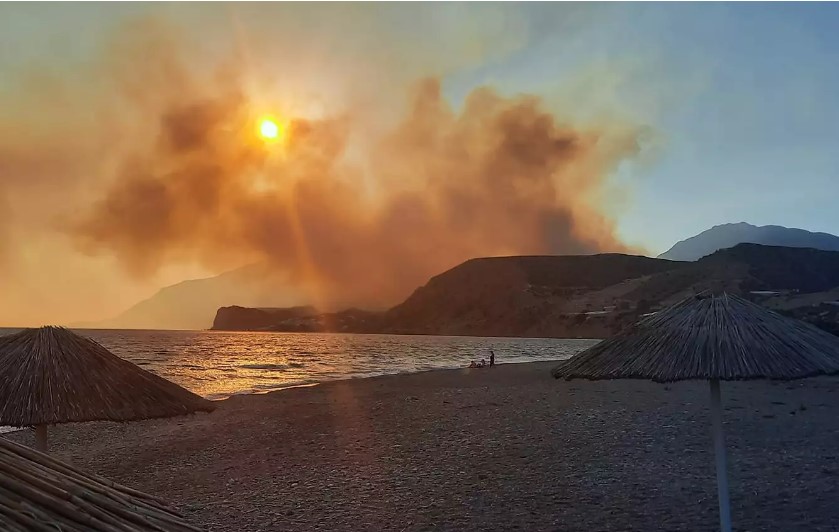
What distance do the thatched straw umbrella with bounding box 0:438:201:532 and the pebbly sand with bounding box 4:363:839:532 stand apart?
7.12 m

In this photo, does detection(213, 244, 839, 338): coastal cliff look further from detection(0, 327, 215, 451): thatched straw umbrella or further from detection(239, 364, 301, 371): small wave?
detection(0, 327, 215, 451): thatched straw umbrella

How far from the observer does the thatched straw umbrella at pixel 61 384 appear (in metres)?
6.76

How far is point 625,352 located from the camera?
21.5 ft

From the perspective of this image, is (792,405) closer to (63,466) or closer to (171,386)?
(171,386)

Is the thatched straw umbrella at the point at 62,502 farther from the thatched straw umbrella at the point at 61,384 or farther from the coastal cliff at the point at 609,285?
the coastal cliff at the point at 609,285

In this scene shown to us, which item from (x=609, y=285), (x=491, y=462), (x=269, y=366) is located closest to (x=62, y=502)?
(x=491, y=462)

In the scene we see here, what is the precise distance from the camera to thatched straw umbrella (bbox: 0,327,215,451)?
676 centimetres

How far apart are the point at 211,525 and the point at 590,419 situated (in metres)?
11.8

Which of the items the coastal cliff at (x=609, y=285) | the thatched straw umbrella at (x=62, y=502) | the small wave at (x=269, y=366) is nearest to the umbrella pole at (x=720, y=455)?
the thatched straw umbrella at (x=62, y=502)

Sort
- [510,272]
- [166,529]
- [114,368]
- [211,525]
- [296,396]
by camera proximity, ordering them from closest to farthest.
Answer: [166,529], [114,368], [211,525], [296,396], [510,272]

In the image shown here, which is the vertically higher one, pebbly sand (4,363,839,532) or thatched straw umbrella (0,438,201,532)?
thatched straw umbrella (0,438,201,532)

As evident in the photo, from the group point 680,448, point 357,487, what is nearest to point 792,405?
point 680,448

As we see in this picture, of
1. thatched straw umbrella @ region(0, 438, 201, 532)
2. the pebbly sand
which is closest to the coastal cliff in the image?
the pebbly sand

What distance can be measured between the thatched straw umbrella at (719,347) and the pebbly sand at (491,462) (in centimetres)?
339
